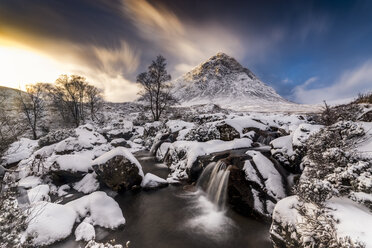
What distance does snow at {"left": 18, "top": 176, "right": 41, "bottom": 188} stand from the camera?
381 inches

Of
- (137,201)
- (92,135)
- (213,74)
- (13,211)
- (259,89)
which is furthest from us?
(213,74)

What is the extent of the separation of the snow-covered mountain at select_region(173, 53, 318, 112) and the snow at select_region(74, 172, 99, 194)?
8457 centimetres

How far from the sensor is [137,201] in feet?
30.2

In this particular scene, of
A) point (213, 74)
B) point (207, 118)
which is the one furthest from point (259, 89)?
point (207, 118)

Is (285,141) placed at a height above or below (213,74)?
below

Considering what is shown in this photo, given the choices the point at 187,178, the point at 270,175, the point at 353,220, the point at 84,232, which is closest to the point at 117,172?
the point at 84,232

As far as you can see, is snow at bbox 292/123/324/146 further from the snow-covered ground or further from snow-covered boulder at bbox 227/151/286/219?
snow-covered boulder at bbox 227/151/286/219

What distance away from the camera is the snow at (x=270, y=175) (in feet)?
25.4

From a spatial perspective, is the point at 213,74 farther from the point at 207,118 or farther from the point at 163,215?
the point at 163,215

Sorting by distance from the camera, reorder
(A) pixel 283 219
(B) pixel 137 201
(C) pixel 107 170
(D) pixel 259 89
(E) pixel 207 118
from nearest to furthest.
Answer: (A) pixel 283 219
(B) pixel 137 201
(C) pixel 107 170
(E) pixel 207 118
(D) pixel 259 89

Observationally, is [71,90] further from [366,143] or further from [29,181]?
[366,143]

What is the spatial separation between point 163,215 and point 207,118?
14.9 metres

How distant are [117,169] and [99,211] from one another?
9.35 ft

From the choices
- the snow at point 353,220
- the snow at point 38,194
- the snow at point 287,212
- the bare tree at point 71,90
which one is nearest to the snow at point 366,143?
the snow at point 353,220
